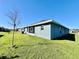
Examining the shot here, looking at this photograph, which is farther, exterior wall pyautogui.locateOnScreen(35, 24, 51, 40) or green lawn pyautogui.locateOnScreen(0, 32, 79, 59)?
exterior wall pyautogui.locateOnScreen(35, 24, 51, 40)

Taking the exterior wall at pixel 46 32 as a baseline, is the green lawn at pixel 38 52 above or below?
below

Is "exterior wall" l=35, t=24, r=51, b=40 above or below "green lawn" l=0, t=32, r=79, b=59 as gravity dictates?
above

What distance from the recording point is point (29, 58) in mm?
7469

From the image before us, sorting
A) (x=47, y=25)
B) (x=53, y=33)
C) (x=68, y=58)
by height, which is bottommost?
(x=68, y=58)

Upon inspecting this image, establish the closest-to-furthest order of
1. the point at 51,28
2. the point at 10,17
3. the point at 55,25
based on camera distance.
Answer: the point at 10,17 < the point at 51,28 < the point at 55,25

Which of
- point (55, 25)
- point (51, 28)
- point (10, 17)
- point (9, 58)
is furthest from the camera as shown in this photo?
point (55, 25)

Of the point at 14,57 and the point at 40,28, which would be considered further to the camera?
the point at 40,28

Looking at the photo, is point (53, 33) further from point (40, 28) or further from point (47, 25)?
point (40, 28)

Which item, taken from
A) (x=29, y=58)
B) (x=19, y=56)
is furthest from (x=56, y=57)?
(x=19, y=56)

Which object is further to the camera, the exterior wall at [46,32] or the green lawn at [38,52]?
the exterior wall at [46,32]

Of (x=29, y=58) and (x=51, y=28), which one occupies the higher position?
(x=51, y=28)

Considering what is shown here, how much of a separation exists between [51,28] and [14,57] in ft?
36.9

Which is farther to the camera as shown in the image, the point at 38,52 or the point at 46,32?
the point at 46,32

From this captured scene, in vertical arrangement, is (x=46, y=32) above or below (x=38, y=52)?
above
